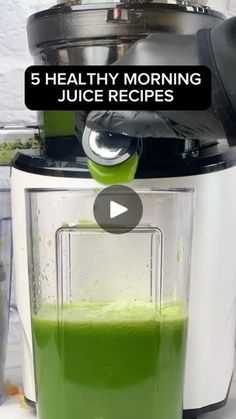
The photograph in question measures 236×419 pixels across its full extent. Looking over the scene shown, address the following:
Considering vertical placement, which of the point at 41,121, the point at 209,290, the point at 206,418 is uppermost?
the point at 41,121

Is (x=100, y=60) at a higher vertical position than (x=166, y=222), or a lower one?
higher

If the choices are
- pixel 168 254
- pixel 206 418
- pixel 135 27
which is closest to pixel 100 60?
pixel 135 27

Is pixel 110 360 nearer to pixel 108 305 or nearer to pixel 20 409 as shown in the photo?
pixel 108 305

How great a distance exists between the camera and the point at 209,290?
51cm

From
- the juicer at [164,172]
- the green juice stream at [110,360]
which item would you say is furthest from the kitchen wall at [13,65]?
the green juice stream at [110,360]

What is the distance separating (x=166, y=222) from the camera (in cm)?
47

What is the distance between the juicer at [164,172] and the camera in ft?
1.59

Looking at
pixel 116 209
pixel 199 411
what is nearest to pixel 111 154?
pixel 116 209

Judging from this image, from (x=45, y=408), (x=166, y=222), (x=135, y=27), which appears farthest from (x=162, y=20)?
(x=45, y=408)

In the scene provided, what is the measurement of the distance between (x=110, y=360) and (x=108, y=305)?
0.04 m

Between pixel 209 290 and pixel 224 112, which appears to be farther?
pixel 209 290

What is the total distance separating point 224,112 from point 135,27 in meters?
0.12

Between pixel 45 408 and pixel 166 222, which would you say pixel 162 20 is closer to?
pixel 166 222

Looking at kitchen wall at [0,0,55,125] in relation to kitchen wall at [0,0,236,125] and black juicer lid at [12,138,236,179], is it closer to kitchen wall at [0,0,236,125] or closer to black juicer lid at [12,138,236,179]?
kitchen wall at [0,0,236,125]
